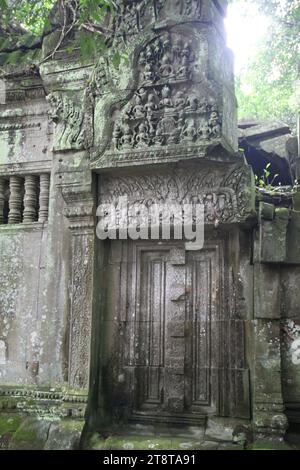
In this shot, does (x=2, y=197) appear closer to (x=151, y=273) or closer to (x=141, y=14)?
(x=151, y=273)

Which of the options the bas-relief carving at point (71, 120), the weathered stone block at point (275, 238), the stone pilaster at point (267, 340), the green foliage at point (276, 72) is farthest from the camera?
the green foliage at point (276, 72)

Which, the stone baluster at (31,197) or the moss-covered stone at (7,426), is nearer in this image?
the moss-covered stone at (7,426)

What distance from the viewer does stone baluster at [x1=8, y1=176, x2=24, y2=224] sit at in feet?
18.2

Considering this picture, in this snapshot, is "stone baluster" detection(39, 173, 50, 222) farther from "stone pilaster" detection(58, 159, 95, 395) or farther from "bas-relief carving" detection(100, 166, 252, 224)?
"bas-relief carving" detection(100, 166, 252, 224)

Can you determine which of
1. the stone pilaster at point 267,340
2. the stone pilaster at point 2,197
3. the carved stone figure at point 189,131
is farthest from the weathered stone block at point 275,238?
the stone pilaster at point 2,197

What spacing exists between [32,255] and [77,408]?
5.94 feet

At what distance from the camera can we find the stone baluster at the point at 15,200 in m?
5.54

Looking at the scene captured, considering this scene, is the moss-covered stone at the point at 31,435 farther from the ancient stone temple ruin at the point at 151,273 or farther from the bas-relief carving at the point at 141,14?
the bas-relief carving at the point at 141,14

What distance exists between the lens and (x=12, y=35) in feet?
19.1

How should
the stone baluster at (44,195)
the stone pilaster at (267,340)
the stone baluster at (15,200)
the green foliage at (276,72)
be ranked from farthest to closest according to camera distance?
the green foliage at (276,72)
the stone baluster at (15,200)
the stone baluster at (44,195)
the stone pilaster at (267,340)

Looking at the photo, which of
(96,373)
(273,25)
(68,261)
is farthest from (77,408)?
(273,25)

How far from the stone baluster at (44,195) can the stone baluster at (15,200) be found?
0.33m

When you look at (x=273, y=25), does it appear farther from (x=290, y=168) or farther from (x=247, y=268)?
(x=247, y=268)

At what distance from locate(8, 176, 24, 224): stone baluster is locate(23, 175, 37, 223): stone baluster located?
125 mm
